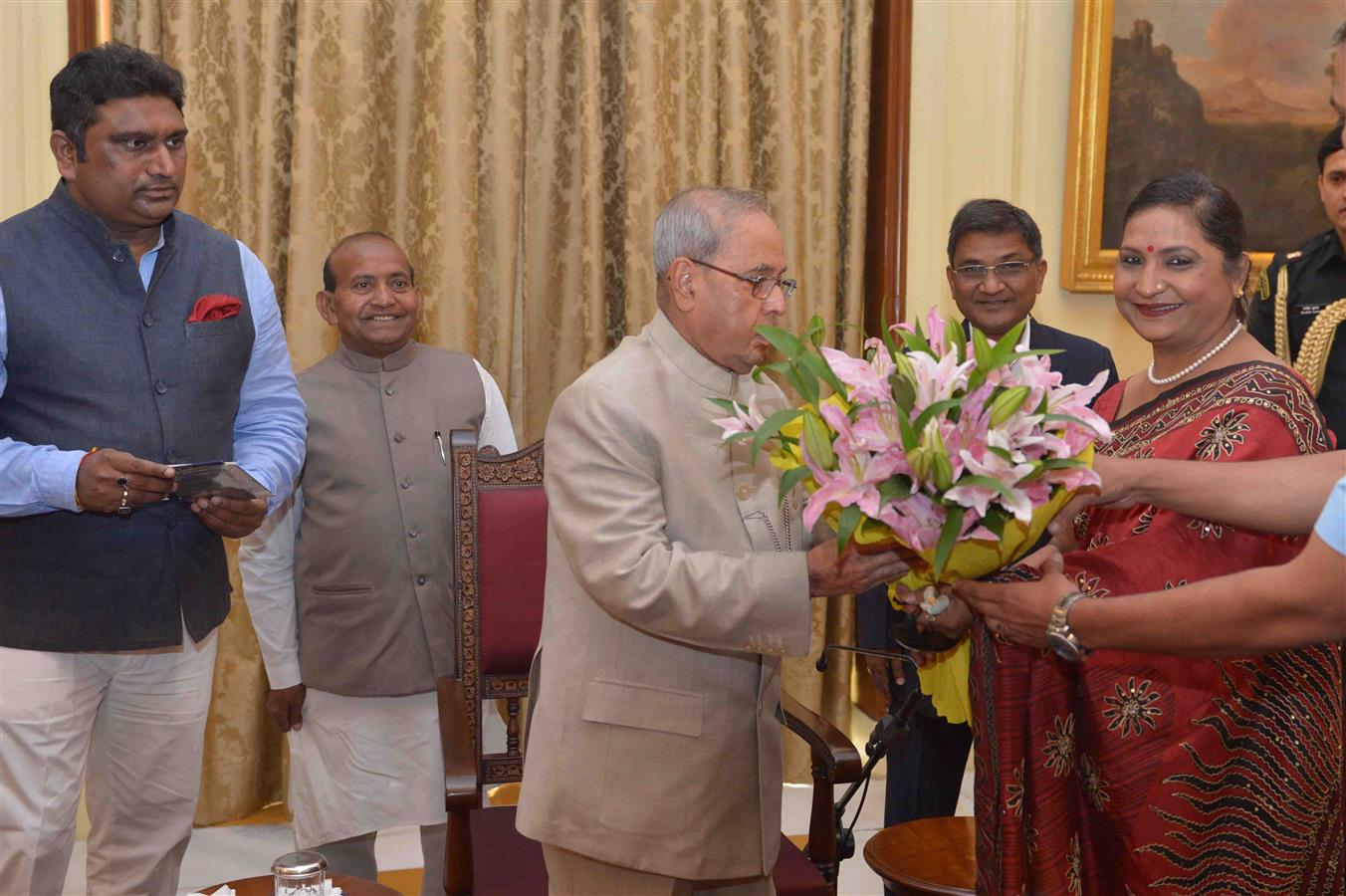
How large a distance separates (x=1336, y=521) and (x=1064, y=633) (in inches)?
27.8

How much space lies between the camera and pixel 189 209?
15.1ft

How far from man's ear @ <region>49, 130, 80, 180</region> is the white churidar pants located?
1.10 m

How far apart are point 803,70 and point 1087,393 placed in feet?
11.0

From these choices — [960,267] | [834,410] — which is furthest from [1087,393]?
[960,267]

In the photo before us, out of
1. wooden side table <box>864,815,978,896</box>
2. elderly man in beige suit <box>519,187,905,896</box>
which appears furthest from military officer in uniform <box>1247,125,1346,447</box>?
elderly man in beige suit <box>519,187,905,896</box>

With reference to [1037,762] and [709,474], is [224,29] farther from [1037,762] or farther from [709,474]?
[1037,762]

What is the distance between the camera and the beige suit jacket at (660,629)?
2.19 meters

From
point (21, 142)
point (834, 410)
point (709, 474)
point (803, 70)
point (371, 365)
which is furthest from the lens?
point (803, 70)

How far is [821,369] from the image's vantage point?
198 centimetres

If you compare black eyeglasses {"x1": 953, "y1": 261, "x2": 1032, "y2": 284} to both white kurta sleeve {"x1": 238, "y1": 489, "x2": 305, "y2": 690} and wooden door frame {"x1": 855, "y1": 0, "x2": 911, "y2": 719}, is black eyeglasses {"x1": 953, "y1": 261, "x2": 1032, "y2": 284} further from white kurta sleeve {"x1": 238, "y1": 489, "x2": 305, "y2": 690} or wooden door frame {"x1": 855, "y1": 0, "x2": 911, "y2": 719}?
white kurta sleeve {"x1": 238, "y1": 489, "x2": 305, "y2": 690}

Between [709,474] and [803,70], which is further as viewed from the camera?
[803,70]

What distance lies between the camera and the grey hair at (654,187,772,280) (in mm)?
2352

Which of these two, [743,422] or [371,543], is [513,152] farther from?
[743,422]

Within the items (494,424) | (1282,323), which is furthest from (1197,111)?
(494,424)
